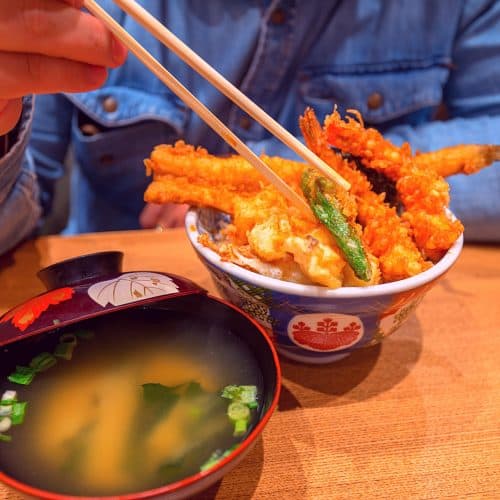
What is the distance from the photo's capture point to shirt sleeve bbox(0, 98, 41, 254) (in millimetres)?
985

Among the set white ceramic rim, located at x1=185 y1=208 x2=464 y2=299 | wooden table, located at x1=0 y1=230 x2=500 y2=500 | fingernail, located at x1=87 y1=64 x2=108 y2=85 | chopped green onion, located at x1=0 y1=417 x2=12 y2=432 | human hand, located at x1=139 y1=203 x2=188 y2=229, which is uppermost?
fingernail, located at x1=87 y1=64 x2=108 y2=85

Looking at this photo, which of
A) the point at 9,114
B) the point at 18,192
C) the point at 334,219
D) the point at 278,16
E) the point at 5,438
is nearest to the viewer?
→ the point at 5,438

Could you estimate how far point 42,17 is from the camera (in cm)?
64

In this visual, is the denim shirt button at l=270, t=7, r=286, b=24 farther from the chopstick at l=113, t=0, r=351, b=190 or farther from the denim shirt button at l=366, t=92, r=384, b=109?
the chopstick at l=113, t=0, r=351, b=190

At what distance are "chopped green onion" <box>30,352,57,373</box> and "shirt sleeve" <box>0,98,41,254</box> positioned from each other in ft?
1.43

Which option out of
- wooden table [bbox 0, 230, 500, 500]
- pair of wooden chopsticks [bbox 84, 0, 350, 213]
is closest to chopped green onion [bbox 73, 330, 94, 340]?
wooden table [bbox 0, 230, 500, 500]

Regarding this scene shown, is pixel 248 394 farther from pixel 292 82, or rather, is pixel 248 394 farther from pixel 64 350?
pixel 292 82

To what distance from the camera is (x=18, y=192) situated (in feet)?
3.56

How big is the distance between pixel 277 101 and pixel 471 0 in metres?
0.67

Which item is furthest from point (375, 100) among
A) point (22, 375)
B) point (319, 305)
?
point (22, 375)

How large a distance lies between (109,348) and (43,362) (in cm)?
9

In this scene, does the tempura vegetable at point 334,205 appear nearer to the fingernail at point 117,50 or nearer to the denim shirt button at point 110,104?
the fingernail at point 117,50

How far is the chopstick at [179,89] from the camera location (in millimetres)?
644

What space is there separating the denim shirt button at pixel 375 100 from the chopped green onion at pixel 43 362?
124cm
